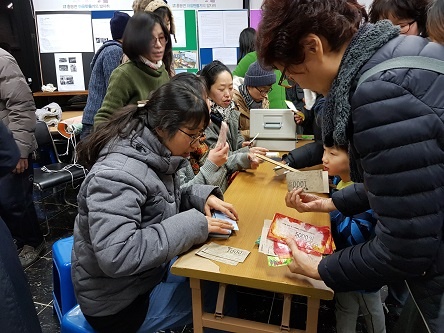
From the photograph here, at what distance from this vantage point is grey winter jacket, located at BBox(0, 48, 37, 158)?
209 cm

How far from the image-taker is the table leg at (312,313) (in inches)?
40.9

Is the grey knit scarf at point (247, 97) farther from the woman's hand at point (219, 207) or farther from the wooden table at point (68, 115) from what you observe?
the wooden table at point (68, 115)

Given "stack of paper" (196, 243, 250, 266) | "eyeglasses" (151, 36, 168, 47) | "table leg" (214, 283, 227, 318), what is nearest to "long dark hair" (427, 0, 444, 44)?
"stack of paper" (196, 243, 250, 266)

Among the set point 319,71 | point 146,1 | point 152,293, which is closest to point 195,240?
point 152,293

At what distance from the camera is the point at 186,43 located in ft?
14.4

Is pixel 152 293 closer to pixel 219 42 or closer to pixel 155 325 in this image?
pixel 155 325

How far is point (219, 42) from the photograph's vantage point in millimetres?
4453

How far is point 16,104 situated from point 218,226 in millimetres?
1612

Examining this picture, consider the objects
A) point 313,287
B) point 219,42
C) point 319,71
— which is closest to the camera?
point 319,71

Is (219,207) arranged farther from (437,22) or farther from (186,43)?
(186,43)

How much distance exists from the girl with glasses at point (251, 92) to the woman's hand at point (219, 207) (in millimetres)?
984

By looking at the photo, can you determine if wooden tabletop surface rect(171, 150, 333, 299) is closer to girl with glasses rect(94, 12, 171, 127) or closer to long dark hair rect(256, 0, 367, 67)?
long dark hair rect(256, 0, 367, 67)

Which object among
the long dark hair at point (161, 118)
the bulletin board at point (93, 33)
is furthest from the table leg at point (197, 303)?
the bulletin board at point (93, 33)

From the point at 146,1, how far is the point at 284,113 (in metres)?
1.19
